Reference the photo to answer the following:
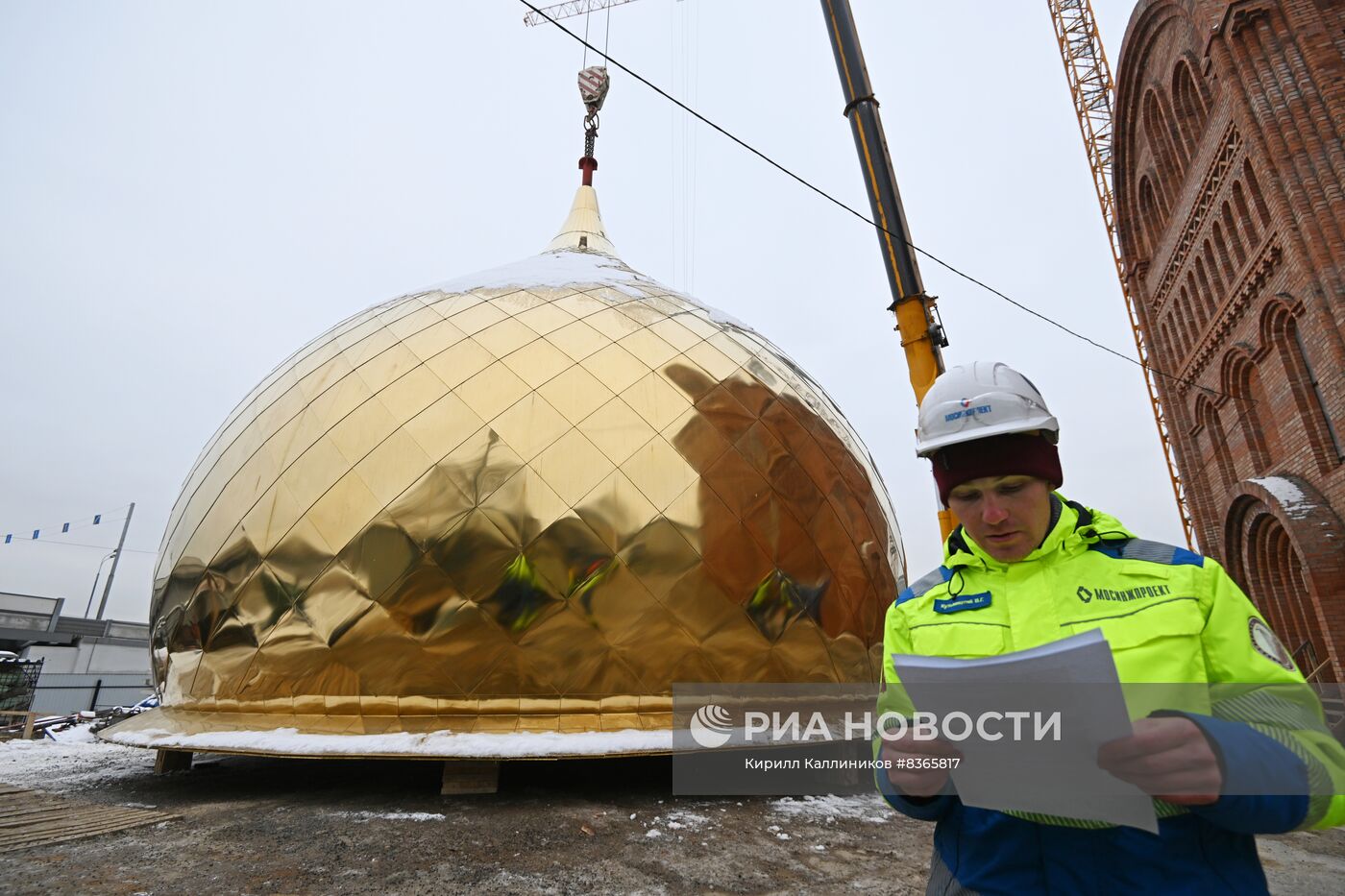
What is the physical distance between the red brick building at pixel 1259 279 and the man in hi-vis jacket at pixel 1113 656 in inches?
515

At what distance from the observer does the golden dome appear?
198 inches

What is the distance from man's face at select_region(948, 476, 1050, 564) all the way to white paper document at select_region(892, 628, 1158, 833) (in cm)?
28

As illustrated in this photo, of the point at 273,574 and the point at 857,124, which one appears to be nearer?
the point at 273,574

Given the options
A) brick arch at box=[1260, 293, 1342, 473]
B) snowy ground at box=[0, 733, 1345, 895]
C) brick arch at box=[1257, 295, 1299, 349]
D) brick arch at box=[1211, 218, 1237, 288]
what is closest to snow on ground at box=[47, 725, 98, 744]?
snowy ground at box=[0, 733, 1345, 895]

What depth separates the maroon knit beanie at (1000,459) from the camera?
1.43 meters

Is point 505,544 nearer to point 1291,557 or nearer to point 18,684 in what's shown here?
point 1291,557

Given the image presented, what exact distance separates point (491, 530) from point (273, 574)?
1.87 m

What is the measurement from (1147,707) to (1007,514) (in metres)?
0.42

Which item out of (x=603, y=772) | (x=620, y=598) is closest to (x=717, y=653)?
(x=620, y=598)

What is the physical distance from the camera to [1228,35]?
12.4 metres

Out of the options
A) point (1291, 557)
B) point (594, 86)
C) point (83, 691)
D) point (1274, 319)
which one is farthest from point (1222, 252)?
point (83, 691)

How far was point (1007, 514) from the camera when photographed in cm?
140

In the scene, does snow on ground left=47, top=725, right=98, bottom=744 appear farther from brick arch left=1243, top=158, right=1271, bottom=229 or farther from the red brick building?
brick arch left=1243, top=158, right=1271, bottom=229

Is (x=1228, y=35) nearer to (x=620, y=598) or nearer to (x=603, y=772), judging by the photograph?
(x=620, y=598)
